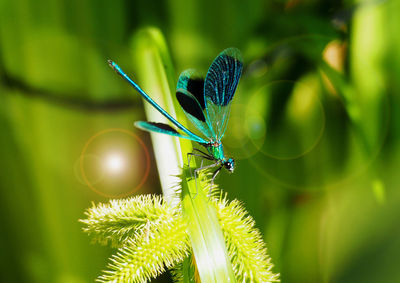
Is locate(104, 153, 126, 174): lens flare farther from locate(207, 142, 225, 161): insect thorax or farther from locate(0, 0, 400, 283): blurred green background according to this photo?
locate(207, 142, 225, 161): insect thorax

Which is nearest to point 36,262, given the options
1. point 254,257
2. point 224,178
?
point 224,178

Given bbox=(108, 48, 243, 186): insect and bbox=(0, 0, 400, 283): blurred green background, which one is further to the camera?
bbox=(0, 0, 400, 283): blurred green background

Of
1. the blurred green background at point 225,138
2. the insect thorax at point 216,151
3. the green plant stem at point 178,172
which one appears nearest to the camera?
the green plant stem at point 178,172

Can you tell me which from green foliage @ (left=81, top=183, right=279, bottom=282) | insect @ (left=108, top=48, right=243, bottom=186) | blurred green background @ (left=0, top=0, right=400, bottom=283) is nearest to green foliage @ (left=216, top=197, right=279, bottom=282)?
green foliage @ (left=81, top=183, right=279, bottom=282)

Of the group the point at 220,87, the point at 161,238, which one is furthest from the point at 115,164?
the point at 161,238

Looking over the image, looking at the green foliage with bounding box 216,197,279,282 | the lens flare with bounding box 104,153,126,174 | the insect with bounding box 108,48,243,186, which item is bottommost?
the green foliage with bounding box 216,197,279,282

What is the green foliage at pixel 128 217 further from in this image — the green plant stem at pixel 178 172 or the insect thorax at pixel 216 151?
the insect thorax at pixel 216 151

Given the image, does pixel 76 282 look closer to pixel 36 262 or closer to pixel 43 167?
pixel 36 262

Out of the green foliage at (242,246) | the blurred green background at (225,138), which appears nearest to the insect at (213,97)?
the green foliage at (242,246)
